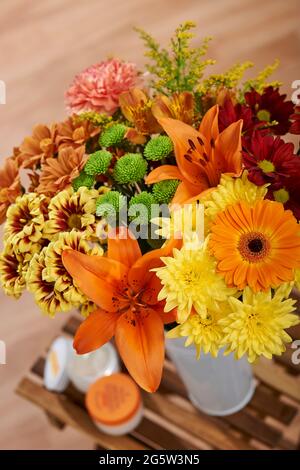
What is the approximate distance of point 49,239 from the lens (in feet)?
2.23

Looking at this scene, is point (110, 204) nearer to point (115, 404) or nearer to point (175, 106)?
point (175, 106)

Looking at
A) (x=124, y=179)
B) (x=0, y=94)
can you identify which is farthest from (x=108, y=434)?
(x=0, y=94)

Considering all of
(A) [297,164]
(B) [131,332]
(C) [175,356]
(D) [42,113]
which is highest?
(D) [42,113]

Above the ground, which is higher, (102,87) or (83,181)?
(102,87)

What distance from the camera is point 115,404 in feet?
3.31

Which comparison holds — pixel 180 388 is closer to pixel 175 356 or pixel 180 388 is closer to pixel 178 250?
pixel 175 356

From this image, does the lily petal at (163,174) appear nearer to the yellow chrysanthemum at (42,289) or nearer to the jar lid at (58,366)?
the yellow chrysanthemum at (42,289)

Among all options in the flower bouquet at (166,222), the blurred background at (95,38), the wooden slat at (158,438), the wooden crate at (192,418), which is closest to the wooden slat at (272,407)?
the wooden crate at (192,418)

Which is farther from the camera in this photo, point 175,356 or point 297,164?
point 175,356

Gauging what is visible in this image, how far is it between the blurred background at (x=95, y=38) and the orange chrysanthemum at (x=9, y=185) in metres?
1.17

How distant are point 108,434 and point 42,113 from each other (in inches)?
48.5

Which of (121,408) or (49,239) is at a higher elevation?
(49,239)

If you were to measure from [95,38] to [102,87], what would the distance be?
4.64ft

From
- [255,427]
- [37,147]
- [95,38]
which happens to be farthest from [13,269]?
[95,38]
